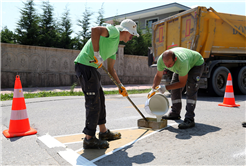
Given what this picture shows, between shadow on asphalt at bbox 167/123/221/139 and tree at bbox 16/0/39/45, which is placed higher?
tree at bbox 16/0/39/45

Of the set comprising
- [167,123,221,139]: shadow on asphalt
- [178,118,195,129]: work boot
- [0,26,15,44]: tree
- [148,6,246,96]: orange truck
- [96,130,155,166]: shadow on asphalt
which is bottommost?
[96,130,155,166]: shadow on asphalt

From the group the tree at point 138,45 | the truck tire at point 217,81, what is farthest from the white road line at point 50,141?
the tree at point 138,45

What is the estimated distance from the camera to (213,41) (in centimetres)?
711

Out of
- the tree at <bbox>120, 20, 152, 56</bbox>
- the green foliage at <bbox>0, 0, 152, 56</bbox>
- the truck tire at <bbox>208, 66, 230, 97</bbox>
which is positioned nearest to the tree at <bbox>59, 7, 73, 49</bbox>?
the green foliage at <bbox>0, 0, 152, 56</bbox>

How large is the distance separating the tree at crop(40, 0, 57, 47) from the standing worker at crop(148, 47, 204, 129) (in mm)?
9624

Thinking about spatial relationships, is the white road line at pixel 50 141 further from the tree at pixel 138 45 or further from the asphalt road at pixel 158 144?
the tree at pixel 138 45

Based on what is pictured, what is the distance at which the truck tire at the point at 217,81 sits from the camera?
7191 millimetres

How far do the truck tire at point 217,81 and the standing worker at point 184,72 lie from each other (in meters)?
3.69

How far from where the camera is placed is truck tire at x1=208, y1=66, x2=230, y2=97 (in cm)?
719

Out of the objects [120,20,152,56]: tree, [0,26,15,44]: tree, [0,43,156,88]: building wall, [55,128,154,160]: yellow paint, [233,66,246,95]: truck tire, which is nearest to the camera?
[55,128,154,160]: yellow paint

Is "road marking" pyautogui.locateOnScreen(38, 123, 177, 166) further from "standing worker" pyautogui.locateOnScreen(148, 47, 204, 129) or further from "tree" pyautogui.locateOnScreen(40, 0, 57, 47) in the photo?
"tree" pyautogui.locateOnScreen(40, 0, 57, 47)

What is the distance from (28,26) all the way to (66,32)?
221cm

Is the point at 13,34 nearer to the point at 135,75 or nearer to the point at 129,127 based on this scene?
the point at 135,75

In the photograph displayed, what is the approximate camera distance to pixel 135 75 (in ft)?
48.6
